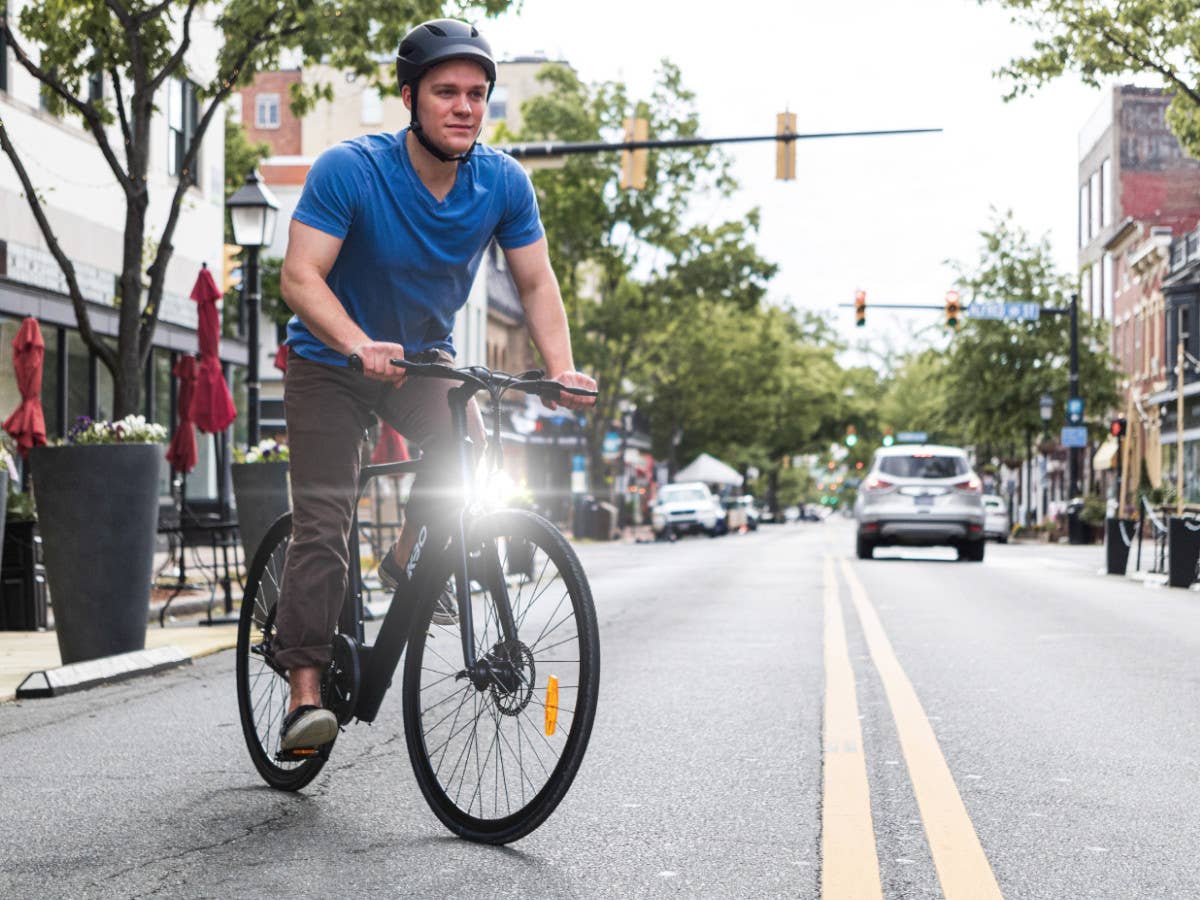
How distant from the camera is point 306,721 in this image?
14.9 ft

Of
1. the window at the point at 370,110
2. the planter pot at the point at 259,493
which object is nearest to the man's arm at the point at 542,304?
the planter pot at the point at 259,493

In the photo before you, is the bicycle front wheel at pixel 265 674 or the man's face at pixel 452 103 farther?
the bicycle front wheel at pixel 265 674

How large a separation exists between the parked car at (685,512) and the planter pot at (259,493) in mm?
33714

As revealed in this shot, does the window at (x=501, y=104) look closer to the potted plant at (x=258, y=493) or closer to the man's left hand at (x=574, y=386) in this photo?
the potted plant at (x=258, y=493)

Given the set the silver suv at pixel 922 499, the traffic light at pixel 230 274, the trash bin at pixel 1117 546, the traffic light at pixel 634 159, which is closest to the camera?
the traffic light at pixel 634 159

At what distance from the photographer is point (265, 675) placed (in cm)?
524

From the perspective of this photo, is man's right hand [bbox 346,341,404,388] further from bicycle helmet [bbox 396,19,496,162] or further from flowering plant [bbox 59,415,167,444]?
flowering plant [bbox 59,415,167,444]

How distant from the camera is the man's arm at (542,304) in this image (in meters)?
4.69

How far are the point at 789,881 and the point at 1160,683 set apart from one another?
16.7 feet

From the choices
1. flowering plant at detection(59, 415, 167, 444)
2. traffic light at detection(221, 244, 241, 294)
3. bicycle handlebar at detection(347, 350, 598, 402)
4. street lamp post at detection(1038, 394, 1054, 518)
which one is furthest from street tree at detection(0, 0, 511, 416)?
street lamp post at detection(1038, 394, 1054, 518)

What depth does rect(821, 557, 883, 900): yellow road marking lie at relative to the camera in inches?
156

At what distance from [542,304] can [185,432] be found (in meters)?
12.1

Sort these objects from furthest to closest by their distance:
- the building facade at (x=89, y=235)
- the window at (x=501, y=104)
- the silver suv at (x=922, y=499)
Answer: the window at (x=501, y=104) < the silver suv at (x=922, y=499) < the building facade at (x=89, y=235)

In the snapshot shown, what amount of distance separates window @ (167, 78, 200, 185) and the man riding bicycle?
21.3 meters
